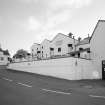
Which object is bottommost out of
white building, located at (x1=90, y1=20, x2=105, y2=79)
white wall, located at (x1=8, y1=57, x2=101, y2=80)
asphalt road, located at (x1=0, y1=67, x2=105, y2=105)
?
asphalt road, located at (x1=0, y1=67, x2=105, y2=105)

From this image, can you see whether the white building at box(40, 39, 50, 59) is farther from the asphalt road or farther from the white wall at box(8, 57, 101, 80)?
the asphalt road

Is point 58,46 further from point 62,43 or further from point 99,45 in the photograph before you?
point 99,45

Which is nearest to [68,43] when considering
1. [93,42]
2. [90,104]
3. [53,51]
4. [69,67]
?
[53,51]

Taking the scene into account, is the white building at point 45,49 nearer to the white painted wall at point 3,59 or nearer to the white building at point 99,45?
the white painted wall at point 3,59

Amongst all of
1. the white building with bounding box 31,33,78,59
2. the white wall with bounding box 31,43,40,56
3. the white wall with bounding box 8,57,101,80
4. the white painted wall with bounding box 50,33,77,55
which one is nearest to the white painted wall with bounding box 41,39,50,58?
the white building with bounding box 31,33,78,59

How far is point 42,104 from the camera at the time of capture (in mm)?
8102

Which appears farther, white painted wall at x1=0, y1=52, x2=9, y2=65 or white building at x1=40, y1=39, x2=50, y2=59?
white painted wall at x1=0, y1=52, x2=9, y2=65

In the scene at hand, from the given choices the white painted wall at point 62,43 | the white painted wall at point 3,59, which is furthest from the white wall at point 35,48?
the white painted wall at point 3,59

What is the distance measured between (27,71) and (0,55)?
3144cm

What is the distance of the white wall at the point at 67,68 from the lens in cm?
2088

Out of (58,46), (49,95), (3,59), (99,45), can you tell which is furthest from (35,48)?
(49,95)

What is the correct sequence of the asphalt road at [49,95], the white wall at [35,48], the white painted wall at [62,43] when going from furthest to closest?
the white wall at [35,48] < the white painted wall at [62,43] < the asphalt road at [49,95]

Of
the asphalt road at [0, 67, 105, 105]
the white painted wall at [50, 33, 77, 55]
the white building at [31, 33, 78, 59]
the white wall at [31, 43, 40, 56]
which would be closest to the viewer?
the asphalt road at [0, 67, 105, 105]

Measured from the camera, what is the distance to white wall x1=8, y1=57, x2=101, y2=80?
2088 centimetres
